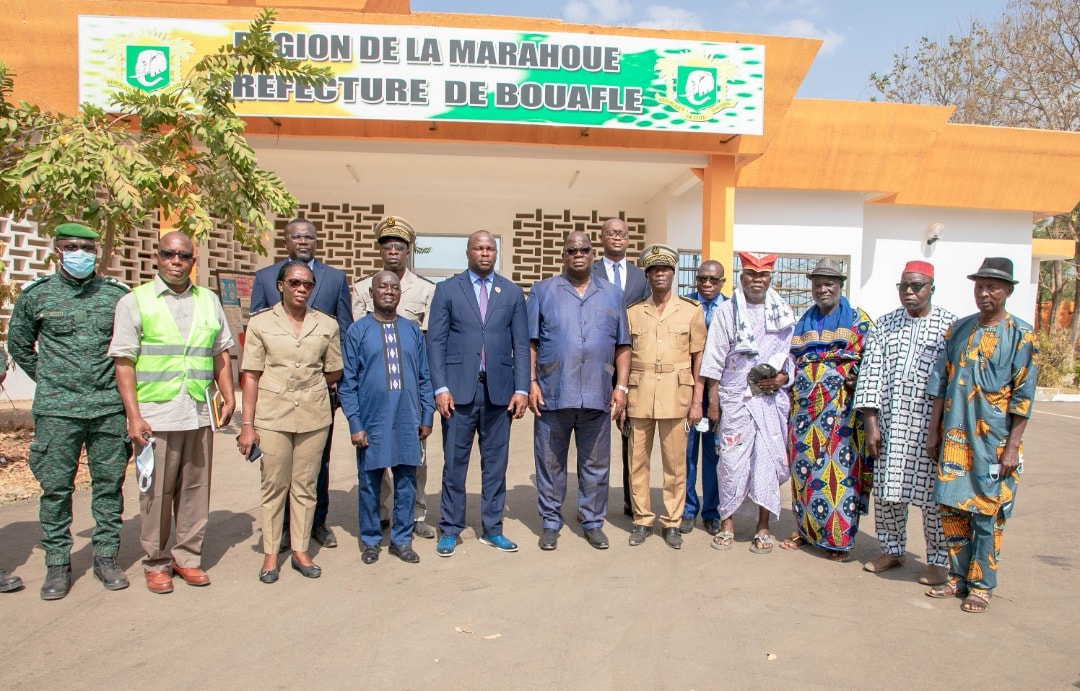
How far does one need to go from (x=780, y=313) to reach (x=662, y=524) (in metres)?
1.59

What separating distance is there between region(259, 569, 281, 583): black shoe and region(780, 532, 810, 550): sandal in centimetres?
310

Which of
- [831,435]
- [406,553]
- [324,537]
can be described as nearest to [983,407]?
[831,435]

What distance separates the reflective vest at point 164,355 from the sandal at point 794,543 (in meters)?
3.63

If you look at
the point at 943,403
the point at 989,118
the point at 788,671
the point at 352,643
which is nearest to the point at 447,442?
the point at 352,643

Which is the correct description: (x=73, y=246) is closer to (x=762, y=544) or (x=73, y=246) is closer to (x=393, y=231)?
(x=393, y=231)

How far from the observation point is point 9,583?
4.04 meters

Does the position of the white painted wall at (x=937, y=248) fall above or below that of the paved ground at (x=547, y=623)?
above

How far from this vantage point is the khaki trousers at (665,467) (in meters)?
4.96

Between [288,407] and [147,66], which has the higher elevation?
[147,66]

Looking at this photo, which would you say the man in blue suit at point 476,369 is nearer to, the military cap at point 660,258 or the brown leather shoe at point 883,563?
the military cap at point 660,258

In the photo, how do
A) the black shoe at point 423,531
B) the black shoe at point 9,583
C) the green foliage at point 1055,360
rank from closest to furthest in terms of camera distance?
1. the black shoe at point 9,583
2. the black shoe at point 423,531
3. the green foliage at point 1055,360

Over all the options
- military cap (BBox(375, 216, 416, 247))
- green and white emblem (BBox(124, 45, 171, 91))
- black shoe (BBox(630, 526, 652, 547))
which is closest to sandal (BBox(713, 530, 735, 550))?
black shoe (BBox(630, 526, 652, 547))

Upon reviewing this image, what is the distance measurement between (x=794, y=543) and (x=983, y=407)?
4.97 feet

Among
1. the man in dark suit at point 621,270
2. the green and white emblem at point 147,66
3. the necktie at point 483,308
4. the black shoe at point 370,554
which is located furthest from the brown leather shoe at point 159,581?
the green and white emblem at point 147,66
